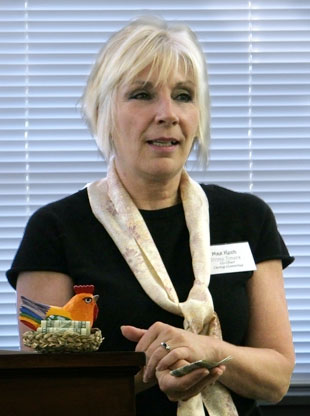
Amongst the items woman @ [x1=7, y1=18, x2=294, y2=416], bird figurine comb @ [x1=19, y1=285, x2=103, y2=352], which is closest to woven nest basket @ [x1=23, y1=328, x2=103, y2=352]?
bird figurine comb @ [x1=19, y1=285, x2=103, y2=352]

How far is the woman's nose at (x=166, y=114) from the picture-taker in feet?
8.44

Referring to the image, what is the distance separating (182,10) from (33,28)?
1.66ft

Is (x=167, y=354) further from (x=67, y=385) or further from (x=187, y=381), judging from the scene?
(x=67, y=385)

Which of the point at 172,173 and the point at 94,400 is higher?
the point at 172,173

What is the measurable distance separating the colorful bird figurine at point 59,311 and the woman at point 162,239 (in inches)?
21.0

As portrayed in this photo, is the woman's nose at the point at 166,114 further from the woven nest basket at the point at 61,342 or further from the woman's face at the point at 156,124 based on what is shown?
the woven nest basket at the point at 61,342

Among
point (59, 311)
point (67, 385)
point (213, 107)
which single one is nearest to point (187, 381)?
point (59, 311)

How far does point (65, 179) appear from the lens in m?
3.48

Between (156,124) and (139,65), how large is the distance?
0.16 metres

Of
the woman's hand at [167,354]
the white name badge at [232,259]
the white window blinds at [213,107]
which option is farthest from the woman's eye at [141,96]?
the white window blinds at [213,107]

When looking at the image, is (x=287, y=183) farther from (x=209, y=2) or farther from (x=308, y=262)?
(x=209, y=2)

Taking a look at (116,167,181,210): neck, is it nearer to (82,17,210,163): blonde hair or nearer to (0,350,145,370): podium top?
(82,17,210,163): blonde hair

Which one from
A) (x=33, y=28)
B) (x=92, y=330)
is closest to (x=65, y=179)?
(x=33, y=28)

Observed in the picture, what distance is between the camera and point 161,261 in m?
2.62
